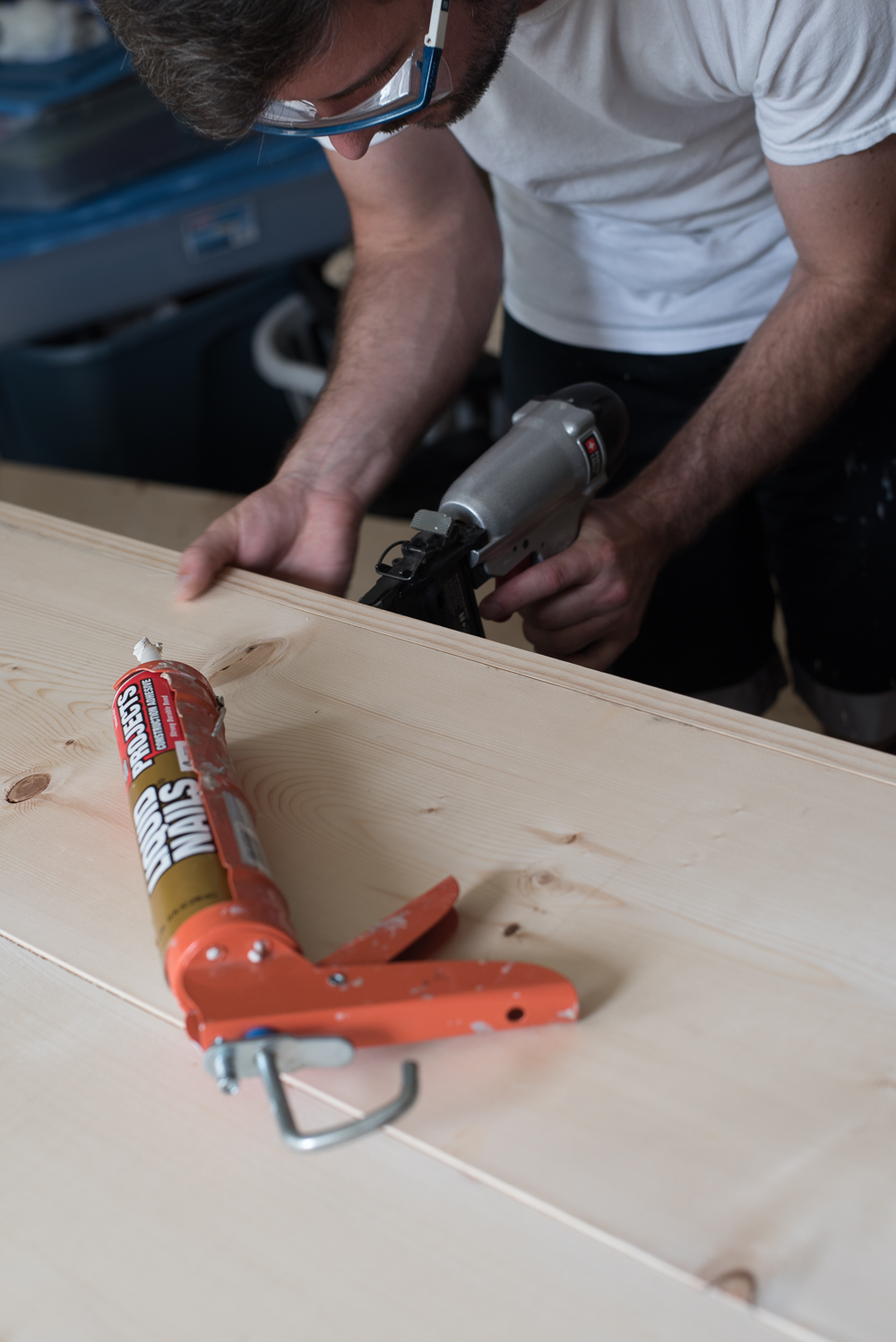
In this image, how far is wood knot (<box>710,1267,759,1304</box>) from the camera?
421 millimetres

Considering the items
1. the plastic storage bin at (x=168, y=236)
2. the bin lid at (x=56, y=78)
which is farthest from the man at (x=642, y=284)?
the bin lid at (x=56, y=78)

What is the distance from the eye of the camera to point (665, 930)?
0.57 metres

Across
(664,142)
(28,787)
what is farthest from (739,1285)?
(664,142)

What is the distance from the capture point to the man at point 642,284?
33.6 inches

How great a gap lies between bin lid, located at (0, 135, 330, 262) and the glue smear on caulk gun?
1866 mm

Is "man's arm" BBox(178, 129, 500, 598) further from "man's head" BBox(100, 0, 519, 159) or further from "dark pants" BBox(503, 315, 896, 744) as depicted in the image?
"man's head" BBox(100, 0, 519, 159)

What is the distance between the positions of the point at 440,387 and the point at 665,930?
87 centimetres

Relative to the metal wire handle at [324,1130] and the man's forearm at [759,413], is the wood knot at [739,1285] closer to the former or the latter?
the metal wire handle at [324,1130]

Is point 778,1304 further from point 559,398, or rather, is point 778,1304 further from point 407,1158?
point 559,398

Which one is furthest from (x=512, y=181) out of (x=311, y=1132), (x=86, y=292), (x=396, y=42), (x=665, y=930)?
(x=86, y=292)

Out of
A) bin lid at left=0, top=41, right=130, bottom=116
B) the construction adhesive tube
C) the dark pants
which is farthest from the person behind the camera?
bin lid at left=0, top=41, right=130, bottom=116

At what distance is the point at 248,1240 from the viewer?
466mm

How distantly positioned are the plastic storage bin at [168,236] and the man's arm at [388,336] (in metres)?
1.03

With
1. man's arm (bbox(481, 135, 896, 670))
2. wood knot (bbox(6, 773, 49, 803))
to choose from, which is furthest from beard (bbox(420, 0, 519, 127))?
wood knot (bbox(6, 773, 49, 803))
